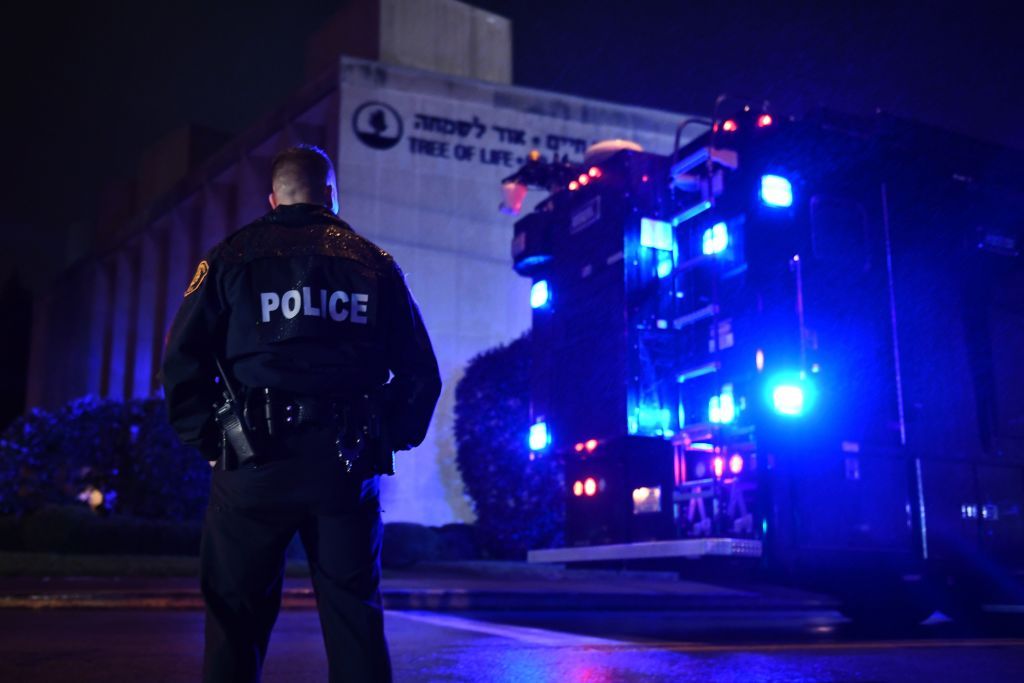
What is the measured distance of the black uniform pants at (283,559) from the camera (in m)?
2.78

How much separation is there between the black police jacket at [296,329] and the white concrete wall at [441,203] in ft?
56.8

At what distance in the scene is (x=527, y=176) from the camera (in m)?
9.17

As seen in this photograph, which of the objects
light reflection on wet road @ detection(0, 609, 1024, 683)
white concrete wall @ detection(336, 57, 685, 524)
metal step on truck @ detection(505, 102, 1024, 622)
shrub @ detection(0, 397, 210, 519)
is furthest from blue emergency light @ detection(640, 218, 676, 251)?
white concrete wall @ detection(336, 57, 685, 524)

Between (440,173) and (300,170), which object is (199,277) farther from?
(440,173)

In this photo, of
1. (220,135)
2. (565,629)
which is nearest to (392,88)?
(220,135)

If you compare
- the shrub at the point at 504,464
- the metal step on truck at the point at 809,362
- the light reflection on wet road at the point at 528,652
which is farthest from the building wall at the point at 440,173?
the metal step on truck at the point at 809,362

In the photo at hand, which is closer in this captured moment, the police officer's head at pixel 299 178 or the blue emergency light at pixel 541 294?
the police officer's head at pixel 299 178

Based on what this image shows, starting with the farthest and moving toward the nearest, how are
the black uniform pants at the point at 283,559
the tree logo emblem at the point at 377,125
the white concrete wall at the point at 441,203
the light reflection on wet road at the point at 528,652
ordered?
1. the tree logo emblem at the point at 377,125
2. the white concrete wall at the point at 441,203
3. the light reflection on wet road at the point at 528,652
4. the black uniform pants at the point at 283,559

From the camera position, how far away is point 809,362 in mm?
6664

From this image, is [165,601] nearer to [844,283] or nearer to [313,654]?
[313,654]

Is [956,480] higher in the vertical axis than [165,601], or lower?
higher

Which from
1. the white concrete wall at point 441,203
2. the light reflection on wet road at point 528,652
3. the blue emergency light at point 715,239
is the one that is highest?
the white concrete wall at point 441,203

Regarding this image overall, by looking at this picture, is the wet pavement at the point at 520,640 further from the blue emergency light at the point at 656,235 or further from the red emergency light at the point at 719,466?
the blue emergency light at the point at 656,235

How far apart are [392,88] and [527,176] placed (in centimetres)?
1370
